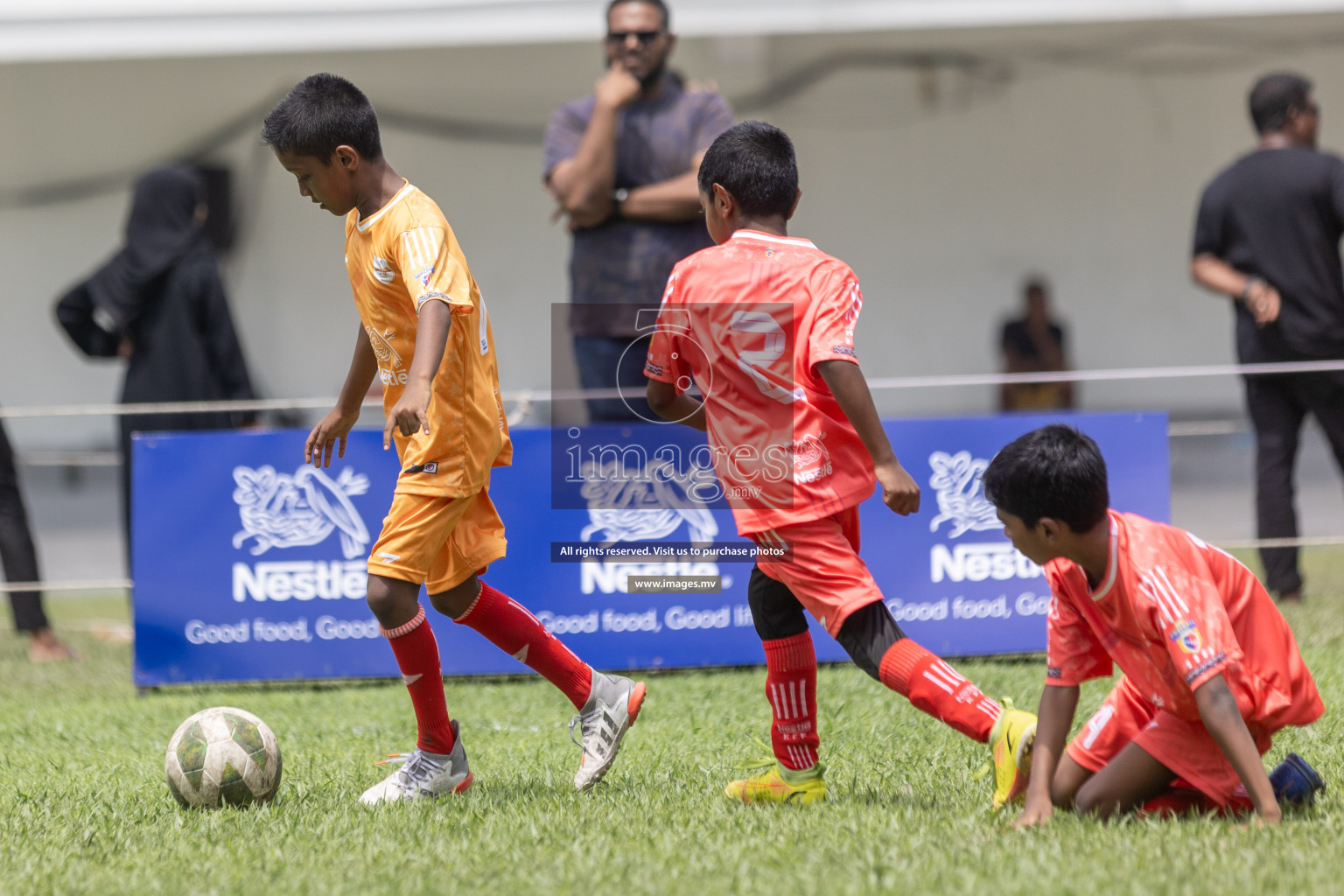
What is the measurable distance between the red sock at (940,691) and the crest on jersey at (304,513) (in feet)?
10.0

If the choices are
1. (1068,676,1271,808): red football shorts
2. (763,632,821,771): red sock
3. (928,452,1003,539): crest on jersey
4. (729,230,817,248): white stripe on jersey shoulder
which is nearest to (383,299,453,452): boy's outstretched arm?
(729,230,817,248): white stripe on jersey shoulder

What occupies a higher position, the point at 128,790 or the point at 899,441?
the point at 899,441

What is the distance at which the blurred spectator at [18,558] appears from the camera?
21.9 ft

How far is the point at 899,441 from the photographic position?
5688 mm

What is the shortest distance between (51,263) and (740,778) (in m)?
10.7

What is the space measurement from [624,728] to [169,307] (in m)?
4.33

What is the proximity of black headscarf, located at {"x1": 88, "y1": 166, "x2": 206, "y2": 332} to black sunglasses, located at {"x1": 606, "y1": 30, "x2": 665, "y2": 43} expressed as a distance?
264cm

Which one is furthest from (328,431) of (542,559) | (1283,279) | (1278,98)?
(1278,98)

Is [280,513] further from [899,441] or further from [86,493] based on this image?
[86,493]

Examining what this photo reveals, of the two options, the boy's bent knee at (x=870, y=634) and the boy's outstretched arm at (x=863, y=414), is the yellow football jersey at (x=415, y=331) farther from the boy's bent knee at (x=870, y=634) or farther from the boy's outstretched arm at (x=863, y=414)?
the boy's bent knee at (x=870, y=634)

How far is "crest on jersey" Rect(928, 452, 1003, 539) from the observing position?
569cm

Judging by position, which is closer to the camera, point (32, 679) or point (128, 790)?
point (128, 790)

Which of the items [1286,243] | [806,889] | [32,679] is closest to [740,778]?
[806,889]

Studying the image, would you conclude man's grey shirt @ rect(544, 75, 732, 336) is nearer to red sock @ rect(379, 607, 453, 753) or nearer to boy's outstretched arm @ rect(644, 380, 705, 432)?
boy's outstretched arm @ rect(644, 380, 705, 432)
